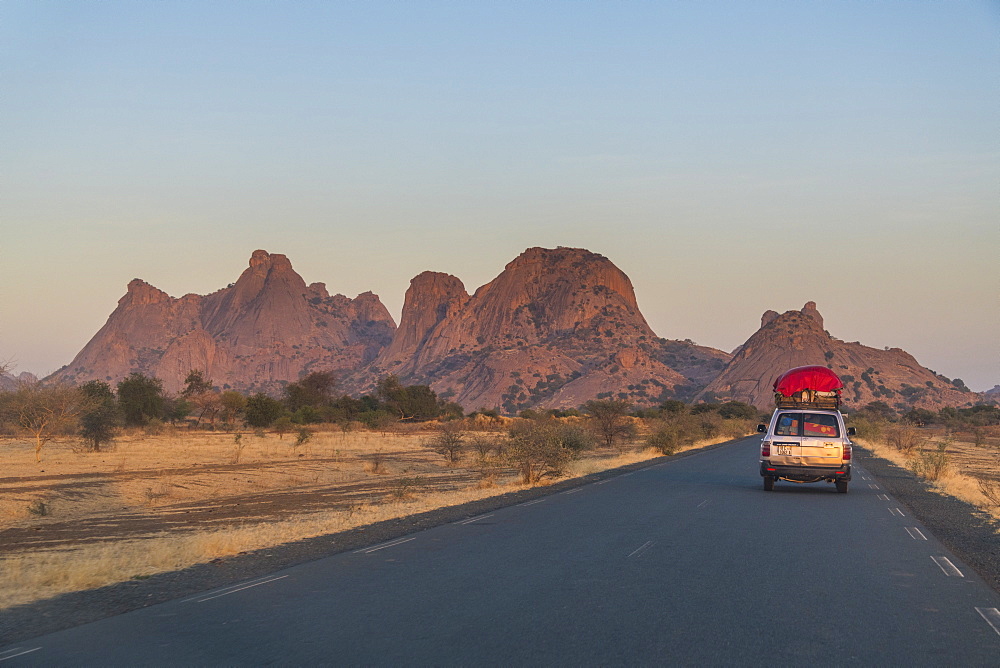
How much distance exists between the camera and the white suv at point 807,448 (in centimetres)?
2208

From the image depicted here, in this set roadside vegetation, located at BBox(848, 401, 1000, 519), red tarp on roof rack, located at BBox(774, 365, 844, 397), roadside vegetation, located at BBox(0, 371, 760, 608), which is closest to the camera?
roadside vegetation, located at BBox(0, 371, 760, 608)

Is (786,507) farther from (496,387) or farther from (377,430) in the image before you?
(496,387)

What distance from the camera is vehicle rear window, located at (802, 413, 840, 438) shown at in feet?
73.9

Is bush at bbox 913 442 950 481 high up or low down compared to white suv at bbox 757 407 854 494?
down

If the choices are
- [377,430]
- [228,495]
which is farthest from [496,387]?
[228,495]

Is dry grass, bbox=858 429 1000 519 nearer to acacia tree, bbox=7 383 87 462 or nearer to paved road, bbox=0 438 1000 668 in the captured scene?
paved road, bbox=0 438 1000 668

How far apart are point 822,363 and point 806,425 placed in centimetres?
14358

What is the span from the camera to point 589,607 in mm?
8680

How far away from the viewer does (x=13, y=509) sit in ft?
76.0

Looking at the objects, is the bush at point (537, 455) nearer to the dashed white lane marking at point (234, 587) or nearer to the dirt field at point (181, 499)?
the dirt field at point (181, 499)

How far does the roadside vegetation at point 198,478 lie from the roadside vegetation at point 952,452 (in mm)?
11912

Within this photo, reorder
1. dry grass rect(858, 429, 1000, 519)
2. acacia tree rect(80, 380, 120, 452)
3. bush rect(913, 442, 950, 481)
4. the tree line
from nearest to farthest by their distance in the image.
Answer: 1. dry grass rect(858, 429, 1000, 519)
2. bush rect(913, 442, 950, 481)
3. the tree line
4. acacia tree rect(80, 380, 120, 452)

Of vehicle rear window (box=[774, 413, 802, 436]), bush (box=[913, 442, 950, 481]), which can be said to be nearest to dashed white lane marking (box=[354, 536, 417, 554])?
vehicle rear window (box=[774, 413, 802, 436])

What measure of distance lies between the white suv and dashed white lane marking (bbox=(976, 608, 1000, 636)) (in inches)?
542
